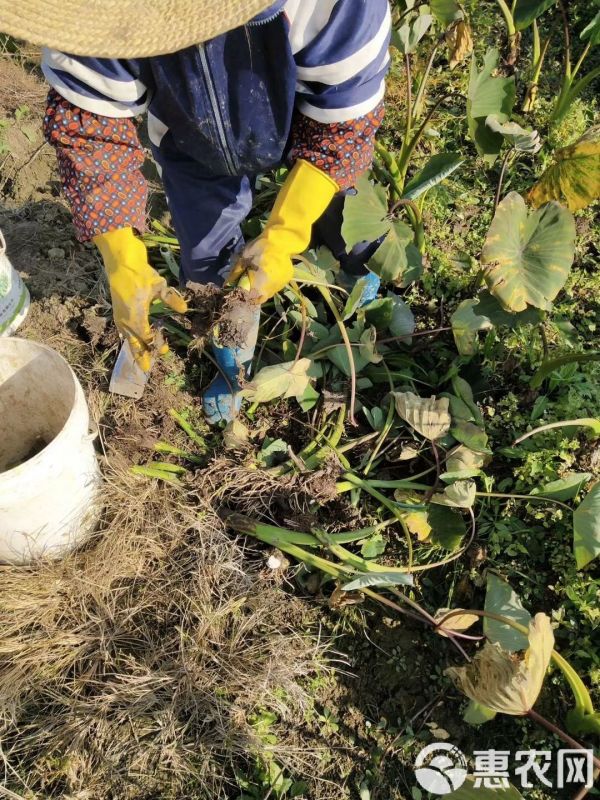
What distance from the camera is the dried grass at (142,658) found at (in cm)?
121

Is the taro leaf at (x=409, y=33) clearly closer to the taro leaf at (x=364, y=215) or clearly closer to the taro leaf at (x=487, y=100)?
the taro leaf at (x=487, y=100)

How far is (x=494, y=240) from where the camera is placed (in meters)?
1.21

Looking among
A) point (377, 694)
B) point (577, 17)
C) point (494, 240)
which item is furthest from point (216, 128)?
point (577, 17)

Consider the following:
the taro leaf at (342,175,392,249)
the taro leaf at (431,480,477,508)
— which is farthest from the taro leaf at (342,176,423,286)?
the taro leaf at (431,480,477,508)

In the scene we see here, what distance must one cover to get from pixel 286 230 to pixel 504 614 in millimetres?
875

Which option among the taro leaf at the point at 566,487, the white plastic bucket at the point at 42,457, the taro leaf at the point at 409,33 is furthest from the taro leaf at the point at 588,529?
the taro leaf at the point at 409,33

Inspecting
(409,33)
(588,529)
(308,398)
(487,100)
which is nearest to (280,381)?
(308,398)

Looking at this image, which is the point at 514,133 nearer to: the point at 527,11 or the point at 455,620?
the point at 527,11

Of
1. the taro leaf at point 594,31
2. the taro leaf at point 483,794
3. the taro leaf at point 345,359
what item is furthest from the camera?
the taro leaf at point 594,31

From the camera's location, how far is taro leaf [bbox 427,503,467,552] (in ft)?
4.42

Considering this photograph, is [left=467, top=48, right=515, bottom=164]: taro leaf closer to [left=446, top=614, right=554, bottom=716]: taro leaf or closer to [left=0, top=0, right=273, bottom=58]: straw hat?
[left=0, top=0, right=273, bottom=58]: straw hat

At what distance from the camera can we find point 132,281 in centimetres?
132

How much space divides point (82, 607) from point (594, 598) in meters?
1.08

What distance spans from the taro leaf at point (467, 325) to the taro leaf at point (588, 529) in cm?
43
